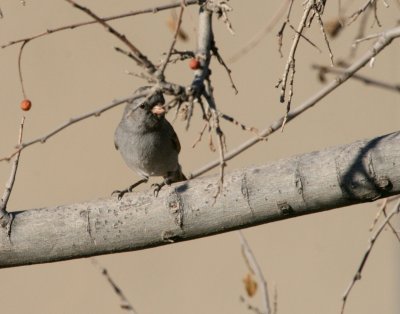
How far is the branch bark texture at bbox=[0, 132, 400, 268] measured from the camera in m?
2.57

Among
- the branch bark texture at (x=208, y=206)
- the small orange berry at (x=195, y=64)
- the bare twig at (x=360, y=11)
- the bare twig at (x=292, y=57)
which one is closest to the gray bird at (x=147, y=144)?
the branch bark texture at (x=208, y=206)

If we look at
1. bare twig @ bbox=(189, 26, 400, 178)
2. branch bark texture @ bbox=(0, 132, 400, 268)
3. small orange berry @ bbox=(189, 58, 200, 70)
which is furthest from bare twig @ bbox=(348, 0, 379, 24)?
small orange berry @ bbox=(189, 58, 200, 70)

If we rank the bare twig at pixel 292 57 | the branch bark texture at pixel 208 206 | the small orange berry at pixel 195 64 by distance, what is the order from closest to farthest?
the small orange berry at pixel 195 64
the bare twig at pixel 292 57
the branch bark texture at pixel 208 206

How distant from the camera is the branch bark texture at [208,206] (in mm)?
2568

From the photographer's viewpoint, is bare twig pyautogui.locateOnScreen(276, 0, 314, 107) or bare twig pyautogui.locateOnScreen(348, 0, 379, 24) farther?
bare twig pyautogui.locateOnScreen(348, 0, 379, 24)

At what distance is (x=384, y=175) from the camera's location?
8.29 ft

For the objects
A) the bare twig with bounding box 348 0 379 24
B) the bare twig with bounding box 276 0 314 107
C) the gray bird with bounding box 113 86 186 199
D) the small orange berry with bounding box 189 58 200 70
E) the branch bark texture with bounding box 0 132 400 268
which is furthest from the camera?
the gray bird with bounding box 113 86 186 199

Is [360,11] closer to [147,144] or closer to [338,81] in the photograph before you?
A: [338,81]

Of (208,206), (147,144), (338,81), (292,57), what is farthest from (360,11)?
(147,144)

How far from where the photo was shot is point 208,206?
2.69 m

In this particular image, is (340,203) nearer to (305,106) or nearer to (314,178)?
(314,178)

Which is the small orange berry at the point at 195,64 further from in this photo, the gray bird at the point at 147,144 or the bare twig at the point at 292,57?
the gray bird at the point at 147,144

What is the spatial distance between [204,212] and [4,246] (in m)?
0.68

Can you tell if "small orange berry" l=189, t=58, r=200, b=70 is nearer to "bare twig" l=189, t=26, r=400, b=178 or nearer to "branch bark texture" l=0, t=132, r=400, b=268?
"bare twig" l=189, t=26, r=400, b=178
